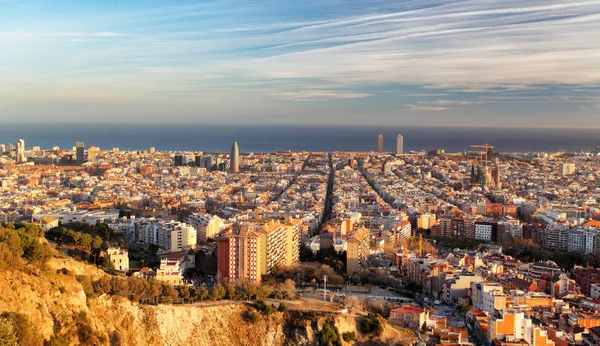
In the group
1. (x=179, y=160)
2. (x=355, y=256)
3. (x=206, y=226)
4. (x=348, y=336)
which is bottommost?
(x=348, y=336)

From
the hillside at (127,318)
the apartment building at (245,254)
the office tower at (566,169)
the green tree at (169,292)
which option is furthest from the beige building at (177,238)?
the office tower at (566,169)

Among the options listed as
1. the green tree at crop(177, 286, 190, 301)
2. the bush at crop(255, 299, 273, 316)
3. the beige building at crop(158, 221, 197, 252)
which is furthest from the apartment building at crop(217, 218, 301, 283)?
the beige building at crop(158, 221, 197, 252)

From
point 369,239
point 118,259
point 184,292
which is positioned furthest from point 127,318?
point 369,239

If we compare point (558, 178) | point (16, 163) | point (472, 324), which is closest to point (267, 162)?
point (16, 163)

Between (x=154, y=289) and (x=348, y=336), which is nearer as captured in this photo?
(x=348, y=336)

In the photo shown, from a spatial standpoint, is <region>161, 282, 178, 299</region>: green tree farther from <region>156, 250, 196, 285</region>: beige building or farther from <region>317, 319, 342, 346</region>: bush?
<region>317, 319, 342, 346</region>: bush

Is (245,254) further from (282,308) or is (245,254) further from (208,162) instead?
(208,162)
